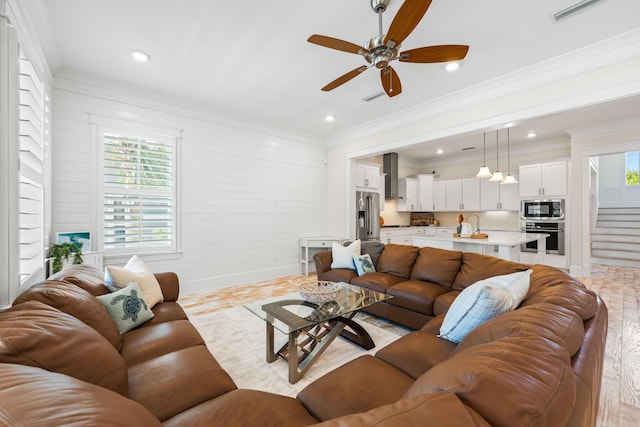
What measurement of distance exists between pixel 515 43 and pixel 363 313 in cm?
331

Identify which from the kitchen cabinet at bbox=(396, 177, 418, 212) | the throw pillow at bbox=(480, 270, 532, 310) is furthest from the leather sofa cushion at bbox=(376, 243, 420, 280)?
the kitchen cabinet at bbox=(396, 177, 418, 212)

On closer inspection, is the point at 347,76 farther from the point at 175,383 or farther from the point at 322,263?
the point at 175,383

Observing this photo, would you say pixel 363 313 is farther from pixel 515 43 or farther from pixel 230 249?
pixel 515 43

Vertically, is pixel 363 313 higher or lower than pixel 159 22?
lower

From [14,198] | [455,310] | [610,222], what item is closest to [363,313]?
[455,310]

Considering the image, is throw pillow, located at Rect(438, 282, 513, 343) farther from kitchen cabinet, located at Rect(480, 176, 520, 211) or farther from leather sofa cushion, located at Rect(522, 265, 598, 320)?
kitchen cabinet, located at Rect(480, 176, 520, 211)

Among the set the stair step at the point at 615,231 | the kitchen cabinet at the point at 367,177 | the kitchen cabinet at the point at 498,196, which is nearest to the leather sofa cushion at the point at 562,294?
the kitchen cabinet at the point at 367,177

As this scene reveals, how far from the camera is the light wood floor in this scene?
182cm

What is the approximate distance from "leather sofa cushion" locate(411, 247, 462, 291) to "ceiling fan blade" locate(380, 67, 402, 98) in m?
1.88

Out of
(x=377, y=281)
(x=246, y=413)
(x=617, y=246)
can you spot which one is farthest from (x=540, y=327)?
(x=617, y=246)

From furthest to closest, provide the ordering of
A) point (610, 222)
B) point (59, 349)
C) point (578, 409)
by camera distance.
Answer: point (610, 222) < point (59, 349) < point (578, 409)

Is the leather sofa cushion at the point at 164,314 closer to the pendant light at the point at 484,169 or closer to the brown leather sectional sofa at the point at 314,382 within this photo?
the brown leather sectional sofa at the point at 314,382

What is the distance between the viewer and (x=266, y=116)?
488cm

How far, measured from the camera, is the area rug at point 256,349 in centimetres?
207
